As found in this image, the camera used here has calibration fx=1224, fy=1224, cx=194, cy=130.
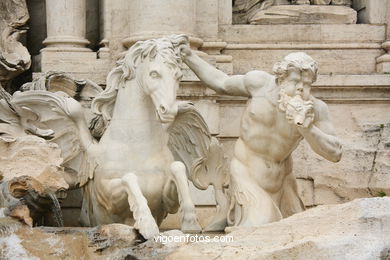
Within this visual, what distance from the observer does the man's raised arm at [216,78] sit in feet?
28.9

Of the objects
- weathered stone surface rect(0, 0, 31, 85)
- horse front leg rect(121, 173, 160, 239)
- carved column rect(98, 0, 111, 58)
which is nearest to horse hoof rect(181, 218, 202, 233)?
horse front leg rect(121, 173, 160, 239)

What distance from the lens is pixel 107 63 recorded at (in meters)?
11.2

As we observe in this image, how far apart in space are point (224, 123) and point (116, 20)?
54.6 inches

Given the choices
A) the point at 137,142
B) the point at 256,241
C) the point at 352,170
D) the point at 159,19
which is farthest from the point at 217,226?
the point at 159,19

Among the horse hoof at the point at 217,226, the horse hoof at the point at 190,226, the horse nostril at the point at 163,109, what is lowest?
the horse hoof at the point at 217,226

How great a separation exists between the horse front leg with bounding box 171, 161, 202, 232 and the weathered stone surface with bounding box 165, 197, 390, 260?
30.0 inches

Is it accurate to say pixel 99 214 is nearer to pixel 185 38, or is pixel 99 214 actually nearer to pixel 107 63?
pixel 185 38

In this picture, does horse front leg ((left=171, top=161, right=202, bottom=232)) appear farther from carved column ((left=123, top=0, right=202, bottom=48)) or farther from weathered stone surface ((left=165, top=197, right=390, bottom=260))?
carved column ((left=123, top=0, right=202, bottom=48))

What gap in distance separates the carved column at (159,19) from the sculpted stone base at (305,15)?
1.03 metres

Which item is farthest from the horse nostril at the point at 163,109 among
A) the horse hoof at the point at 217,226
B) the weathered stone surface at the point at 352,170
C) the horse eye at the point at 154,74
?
the weathered stone surface at the point at 352,170

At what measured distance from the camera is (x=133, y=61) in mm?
8609

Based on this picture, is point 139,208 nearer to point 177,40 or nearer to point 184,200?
point 184,200

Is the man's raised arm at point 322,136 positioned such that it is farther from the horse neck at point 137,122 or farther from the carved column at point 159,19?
the carved column at point 159,19

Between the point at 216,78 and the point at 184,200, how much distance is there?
45.1 inches
